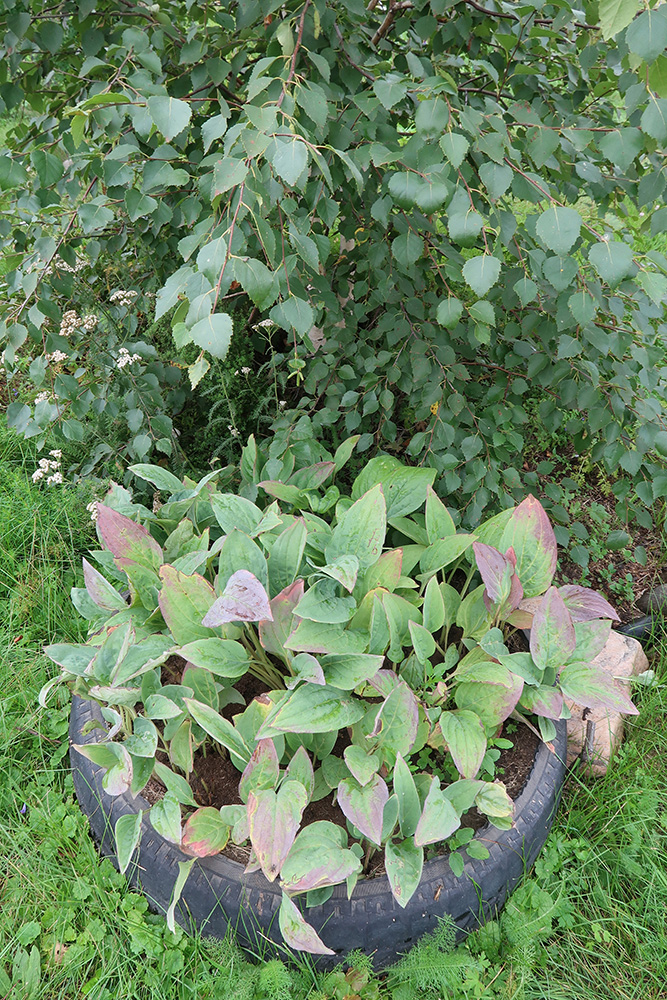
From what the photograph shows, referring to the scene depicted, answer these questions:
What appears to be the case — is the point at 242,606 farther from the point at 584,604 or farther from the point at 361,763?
the point at 584,604

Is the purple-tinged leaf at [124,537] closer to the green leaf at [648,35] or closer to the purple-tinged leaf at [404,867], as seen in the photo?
the purple-tinged leaf at [404,867]

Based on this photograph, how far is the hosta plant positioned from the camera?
4.32 ft

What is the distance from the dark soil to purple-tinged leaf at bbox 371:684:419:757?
0.70 feet

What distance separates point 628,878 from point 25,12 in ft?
7.15

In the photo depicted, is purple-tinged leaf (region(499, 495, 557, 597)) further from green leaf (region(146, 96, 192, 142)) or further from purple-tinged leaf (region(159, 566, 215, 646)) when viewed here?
green leaf (region(146, 96, 192, 142))

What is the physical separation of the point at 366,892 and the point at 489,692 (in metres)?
0.44

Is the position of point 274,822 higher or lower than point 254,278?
lower

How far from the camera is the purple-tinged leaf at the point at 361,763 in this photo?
1316 mm

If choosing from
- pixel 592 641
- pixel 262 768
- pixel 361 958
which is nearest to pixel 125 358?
pixel 262 768

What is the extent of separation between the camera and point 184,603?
1497mm

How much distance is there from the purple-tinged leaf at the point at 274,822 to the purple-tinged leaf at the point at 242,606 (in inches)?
12.2

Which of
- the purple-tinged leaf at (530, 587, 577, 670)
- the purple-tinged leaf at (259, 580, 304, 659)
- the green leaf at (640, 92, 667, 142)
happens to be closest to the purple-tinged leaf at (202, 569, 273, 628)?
the purple-tinged leaf at (259, 580, 304, 659)

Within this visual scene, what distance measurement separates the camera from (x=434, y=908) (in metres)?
1.32

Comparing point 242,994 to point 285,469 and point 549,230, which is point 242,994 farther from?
point 549,230
